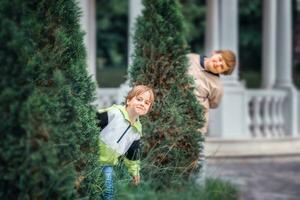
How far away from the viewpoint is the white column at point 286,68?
13.3 metres

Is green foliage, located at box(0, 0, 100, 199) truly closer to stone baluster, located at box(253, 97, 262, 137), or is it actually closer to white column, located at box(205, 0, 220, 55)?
stone baluster, located at box(253, 97, 262, 137)

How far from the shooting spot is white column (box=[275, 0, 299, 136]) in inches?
523

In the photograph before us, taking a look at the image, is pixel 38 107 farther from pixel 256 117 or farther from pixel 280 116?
pixel 280 116

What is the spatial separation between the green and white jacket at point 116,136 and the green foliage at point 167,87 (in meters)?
0.84

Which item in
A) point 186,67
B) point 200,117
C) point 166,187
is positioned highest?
point 186,67

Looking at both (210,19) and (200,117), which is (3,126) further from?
(210,19)

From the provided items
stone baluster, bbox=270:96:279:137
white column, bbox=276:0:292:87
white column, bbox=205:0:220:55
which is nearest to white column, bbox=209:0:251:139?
stone baluster, bbox=270:96:279:137

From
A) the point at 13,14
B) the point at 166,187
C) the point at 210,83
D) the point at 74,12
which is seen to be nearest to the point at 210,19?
the point at 210,83

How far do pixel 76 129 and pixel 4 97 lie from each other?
2.04 feet

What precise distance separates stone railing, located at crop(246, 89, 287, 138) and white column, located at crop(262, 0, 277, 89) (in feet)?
3.92

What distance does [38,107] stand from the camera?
12.2ft

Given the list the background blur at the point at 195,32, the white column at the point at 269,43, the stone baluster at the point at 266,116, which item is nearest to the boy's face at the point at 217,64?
the stone baluster at the point at 266,116

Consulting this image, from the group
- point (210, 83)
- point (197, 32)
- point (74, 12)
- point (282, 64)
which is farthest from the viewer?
point (197, 32)

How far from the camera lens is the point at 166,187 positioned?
5832mm
